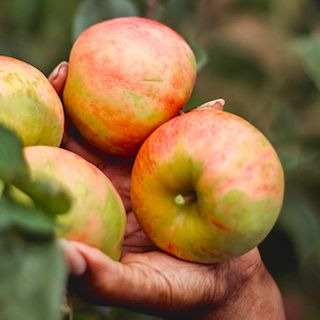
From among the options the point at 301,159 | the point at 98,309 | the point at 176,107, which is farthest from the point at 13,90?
the point at 301,159

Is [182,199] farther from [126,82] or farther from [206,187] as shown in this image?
[126,82]

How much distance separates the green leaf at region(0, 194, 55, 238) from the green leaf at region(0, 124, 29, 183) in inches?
1.6

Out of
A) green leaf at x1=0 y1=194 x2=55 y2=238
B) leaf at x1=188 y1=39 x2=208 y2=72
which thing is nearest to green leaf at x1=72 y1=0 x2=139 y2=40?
leaf at x1=188 y1=39 x2=208 y2=72

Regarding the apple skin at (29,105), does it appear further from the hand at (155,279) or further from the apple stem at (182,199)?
the apple stem at (182,199)

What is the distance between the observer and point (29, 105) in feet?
4.10

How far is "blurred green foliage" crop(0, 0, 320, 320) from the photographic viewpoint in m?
1.83

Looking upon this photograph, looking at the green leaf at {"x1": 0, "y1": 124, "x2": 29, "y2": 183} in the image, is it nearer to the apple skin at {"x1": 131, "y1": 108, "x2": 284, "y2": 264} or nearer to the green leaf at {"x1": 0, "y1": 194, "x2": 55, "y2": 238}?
the green leaf at {"x1": 0, "y1": 194, "x2": 55, "y2": 238}

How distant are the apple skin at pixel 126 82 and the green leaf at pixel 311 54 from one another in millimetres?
446

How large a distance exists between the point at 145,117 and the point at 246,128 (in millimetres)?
174

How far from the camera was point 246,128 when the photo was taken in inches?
48.2

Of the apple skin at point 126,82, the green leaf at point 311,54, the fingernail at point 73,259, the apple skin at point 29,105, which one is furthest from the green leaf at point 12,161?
A: the green leaf at point 311,54

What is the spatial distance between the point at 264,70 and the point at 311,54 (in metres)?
0.61

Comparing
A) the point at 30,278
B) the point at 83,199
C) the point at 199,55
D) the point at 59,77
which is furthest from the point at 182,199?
the point at 199,55

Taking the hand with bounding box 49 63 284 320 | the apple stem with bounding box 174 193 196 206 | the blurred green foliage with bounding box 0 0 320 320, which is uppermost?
the apple stem with bounding box 174 193 196 206
